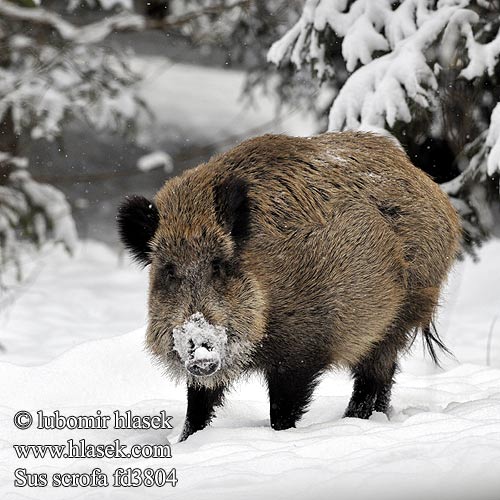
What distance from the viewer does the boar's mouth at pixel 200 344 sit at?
13.8ft

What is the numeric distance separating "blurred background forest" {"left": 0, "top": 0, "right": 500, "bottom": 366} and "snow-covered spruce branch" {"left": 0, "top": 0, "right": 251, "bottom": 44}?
0.02 metres

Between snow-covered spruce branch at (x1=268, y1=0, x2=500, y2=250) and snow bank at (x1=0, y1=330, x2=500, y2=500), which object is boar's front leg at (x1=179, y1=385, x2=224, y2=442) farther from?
snow-covered spruce branch at (x1=268, y1=0, x2=500, y2=250)

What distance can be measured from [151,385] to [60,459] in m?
1.91

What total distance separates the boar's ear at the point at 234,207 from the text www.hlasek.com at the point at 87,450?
40.9 inches

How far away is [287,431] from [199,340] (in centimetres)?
64

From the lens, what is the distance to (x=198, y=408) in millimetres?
4895

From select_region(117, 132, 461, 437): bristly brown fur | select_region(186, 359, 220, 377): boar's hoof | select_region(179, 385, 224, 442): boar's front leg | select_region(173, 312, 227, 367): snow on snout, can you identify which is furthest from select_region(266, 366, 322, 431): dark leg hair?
select_region(186, 359, 220, 377): boar's hoof

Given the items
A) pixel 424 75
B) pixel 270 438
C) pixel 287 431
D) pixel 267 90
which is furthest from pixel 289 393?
pixel 267 90

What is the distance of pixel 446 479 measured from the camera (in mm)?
3402

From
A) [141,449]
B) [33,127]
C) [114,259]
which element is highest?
[141,449]

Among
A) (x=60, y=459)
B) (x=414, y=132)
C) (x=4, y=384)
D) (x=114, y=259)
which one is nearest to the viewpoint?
(x=60, y=459)

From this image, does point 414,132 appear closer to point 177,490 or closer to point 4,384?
point 4,384

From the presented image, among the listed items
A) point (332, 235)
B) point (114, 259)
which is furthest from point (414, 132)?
point (114, 259)

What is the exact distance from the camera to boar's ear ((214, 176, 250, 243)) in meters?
4.58
